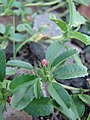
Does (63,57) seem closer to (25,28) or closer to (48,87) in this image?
(48,87)

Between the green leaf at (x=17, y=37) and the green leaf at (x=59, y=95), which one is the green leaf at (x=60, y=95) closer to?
the green leaf at (x=59, y=95)

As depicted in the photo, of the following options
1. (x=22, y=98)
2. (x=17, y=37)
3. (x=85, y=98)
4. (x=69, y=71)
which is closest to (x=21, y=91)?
(x=22, y=98)

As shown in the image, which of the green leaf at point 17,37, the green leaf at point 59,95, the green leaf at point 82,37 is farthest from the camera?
the green leaf at point 17,37

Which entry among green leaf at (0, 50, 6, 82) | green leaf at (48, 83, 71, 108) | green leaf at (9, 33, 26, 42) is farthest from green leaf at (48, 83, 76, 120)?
green leaf at (9, 33, 26, 42)

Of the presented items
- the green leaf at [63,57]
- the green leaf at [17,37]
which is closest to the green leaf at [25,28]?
the green leaf at [17,37]

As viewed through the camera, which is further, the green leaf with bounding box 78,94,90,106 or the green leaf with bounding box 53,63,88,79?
the green leaf with bounding box 78,94,90,106

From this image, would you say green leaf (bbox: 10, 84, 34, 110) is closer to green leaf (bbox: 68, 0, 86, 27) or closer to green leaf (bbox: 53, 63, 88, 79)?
green leaf (bbox: 53, 63, 88, 79)
